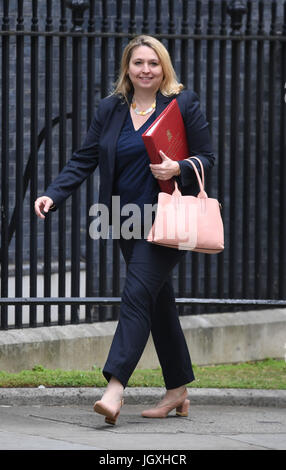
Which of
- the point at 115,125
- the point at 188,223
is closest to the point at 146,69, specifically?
the point at 115,125

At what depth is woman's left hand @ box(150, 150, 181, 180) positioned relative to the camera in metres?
5.80

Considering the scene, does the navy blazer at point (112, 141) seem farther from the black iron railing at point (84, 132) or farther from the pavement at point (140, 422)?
the black iron railing at point (84, 132)

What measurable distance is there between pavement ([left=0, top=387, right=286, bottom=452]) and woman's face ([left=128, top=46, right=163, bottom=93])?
165 centimetres

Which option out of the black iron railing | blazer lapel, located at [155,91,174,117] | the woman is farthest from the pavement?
blazer lapel, located at [155,91,174,117]

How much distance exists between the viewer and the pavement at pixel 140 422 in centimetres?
535

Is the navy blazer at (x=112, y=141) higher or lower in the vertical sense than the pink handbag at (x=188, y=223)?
higher

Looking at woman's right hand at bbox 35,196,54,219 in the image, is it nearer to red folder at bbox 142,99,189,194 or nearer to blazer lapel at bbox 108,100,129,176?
blazer lapel at bbox 108,100,129,176

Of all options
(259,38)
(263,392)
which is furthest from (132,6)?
(263,392)

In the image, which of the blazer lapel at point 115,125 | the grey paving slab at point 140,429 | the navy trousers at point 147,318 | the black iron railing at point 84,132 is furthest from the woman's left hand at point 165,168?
the black iron railing at point 84,132

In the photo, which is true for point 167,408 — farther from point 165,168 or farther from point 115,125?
point 115,125

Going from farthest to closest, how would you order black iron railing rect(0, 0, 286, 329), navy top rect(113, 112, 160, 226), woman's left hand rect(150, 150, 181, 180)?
1. black iron railing rect(0, 0, 286, 329)
2. navy top rect(113, 112, 160, 226)
3. woman's left hand rect(150, 150, 181, 180)

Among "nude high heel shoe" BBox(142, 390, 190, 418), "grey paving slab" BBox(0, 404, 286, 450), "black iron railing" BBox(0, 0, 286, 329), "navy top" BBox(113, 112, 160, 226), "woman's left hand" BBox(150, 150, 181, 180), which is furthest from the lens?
"black iron railing" BBox(0, 0, 286, 329)

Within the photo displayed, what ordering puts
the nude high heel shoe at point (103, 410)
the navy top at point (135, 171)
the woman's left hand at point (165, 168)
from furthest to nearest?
1. the navy top at point (135, 171)
2. the woman's left hand at point (165, 168)
3. the nude high heel shoe at point (103, 410)
